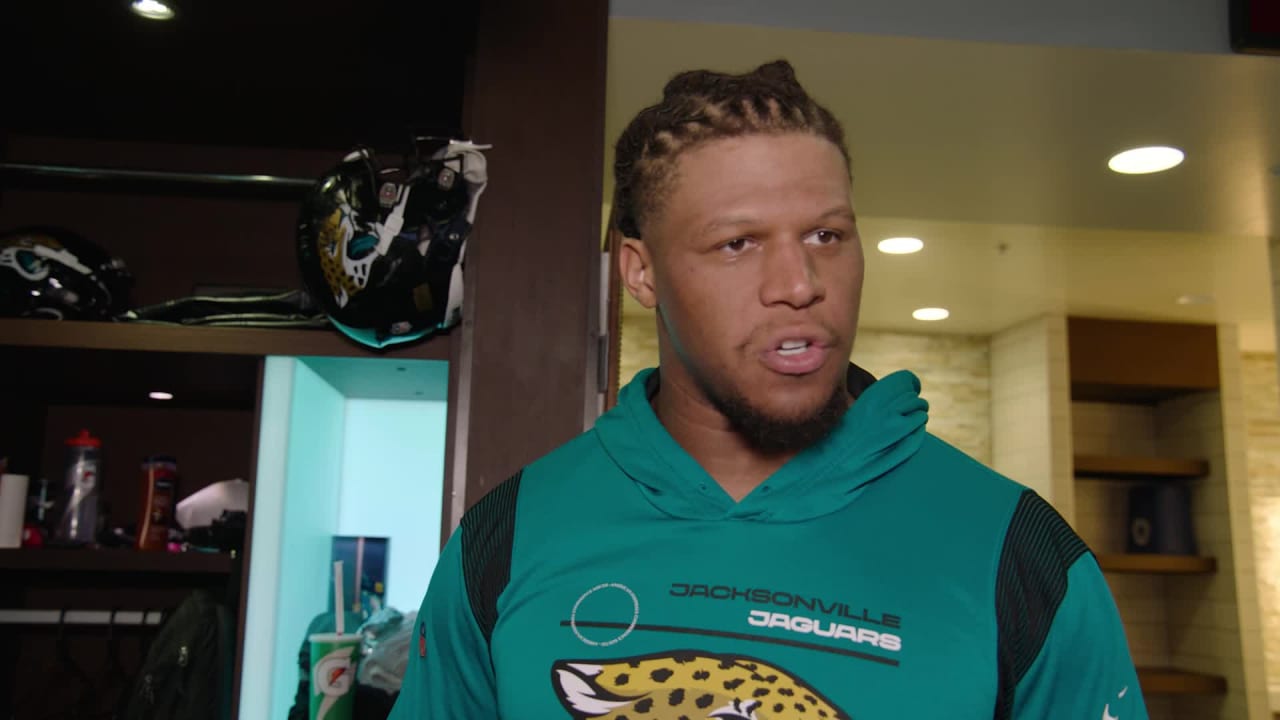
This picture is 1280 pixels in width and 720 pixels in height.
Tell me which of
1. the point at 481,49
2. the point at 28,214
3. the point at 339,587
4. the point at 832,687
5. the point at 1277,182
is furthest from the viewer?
the point at 1277,182

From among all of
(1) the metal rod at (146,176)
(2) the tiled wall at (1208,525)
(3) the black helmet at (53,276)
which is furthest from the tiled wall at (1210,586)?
(3) the black helmet at (53,276)

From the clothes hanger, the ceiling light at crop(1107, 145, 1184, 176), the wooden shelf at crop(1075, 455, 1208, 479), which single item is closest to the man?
the clothes hanger

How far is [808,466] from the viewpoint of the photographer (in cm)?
101

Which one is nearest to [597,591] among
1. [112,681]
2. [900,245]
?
[112,681]

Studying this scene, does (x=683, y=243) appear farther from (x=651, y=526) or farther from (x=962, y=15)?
(x=962, y=15)

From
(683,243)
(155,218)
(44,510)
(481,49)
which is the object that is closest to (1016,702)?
(683,243)

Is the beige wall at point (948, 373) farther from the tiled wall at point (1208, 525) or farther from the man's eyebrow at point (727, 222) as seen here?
the man's eyebrow at point (727, 222)

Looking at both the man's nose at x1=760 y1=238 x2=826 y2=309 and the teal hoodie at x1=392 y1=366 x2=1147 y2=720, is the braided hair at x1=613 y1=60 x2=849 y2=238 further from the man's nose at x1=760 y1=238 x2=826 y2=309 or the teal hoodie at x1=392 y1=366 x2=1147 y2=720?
the teal hoodie at x1=392 y1=366 x2=1147 y2=720

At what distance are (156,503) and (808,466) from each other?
61.1 inches

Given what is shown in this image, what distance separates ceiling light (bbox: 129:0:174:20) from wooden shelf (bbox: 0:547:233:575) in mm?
931

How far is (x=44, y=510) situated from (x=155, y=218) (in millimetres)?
663

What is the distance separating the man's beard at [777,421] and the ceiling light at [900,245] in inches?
131

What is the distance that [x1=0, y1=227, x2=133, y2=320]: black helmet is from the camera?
1897mm

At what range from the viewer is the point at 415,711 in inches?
42.3
